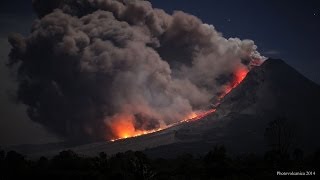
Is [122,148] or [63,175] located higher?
[122,148]

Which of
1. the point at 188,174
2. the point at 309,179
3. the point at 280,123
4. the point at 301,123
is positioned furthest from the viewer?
the point at 301,123

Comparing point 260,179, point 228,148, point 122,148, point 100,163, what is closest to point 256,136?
point 228,148

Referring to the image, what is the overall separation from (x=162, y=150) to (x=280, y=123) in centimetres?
6260

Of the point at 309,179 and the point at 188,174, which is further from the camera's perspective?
the point at 188,174

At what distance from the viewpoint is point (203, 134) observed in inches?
7210

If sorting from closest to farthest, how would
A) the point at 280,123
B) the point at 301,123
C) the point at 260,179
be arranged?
the point at 260,179 → the point at 280,123 → the point at 301,123

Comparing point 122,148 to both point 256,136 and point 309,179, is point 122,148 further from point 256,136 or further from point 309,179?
point 309,179

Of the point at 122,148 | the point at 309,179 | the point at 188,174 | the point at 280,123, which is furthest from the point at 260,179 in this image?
the point at 122,148

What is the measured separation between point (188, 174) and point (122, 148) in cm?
10036

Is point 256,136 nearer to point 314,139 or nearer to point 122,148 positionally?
point 314,139

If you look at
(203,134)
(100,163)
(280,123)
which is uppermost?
(203,134)

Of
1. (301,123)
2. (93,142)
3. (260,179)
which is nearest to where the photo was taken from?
(260,179)

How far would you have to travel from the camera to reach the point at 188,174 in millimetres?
61594

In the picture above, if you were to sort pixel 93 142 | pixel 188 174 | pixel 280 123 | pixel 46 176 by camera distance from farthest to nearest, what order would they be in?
pixel 93 142
pixel 280 123
pixel 46 176
pixel 188 174
